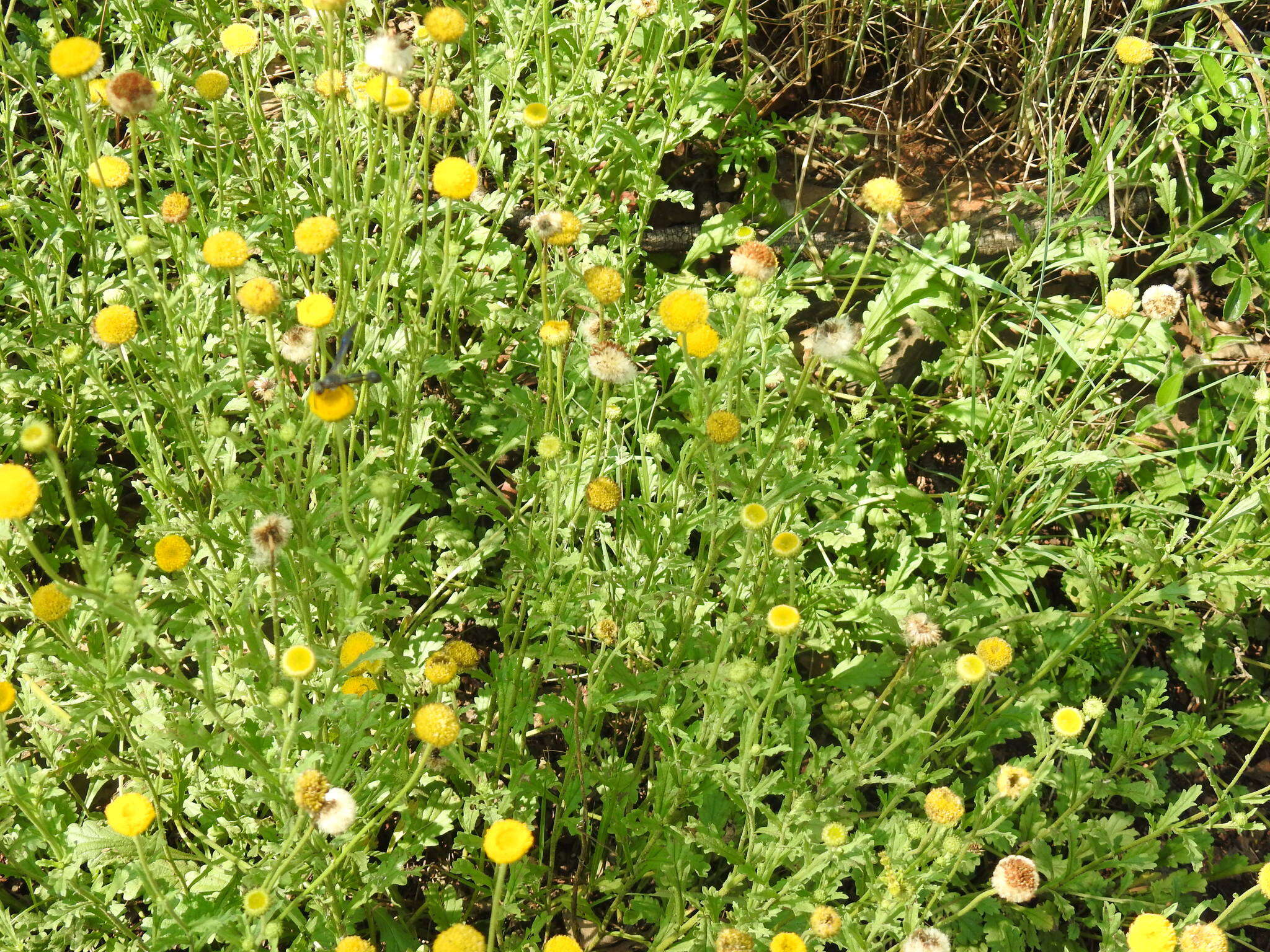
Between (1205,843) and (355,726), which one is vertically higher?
(355,726)

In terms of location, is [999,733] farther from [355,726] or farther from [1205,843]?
[355,726]

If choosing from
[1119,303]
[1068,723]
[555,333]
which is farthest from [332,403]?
[1119,303]

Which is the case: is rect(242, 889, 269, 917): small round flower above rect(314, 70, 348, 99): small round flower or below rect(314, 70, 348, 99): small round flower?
below

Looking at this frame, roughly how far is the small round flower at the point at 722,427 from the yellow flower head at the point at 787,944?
1.13 metres

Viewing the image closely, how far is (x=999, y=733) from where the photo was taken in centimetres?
310

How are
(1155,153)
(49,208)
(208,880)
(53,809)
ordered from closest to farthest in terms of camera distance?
(208,880) < (53,809) < (49,208) < (1155,153)

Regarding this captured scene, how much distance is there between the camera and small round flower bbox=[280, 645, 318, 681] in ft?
6.70

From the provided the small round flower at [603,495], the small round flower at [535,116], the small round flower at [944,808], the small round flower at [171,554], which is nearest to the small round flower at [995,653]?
the small round flower at [944,808]

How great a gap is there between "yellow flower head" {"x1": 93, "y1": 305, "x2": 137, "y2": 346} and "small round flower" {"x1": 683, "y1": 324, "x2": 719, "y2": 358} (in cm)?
140

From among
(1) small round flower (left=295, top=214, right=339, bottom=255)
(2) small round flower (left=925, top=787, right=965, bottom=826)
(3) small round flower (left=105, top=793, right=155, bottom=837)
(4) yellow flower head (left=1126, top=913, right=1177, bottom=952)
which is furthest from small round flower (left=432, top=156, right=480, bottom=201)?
(4) yellow flower head (left=1126, top=913, right=1177, bottom=952)

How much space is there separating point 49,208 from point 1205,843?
4.23 meters

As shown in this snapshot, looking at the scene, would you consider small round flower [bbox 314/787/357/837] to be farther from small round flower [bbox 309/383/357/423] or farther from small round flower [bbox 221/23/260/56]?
small round flower [bbox 221/23/260/56]

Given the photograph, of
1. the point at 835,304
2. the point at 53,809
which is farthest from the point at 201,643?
the point at 835,304

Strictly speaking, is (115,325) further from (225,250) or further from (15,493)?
(15,493)
